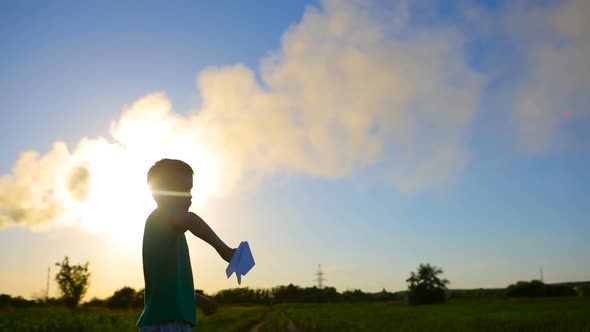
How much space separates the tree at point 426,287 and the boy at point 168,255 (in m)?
115

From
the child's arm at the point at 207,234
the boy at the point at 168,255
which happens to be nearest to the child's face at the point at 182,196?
the boy at the point at 168,255

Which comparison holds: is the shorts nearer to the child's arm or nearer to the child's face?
the child's arm

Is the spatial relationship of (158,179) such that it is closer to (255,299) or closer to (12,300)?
(12,300)

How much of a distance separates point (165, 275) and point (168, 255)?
0.35 feet

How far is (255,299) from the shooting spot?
139625mm

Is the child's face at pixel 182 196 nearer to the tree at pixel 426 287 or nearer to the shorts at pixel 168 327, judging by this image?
the shorts at pixel 168 327

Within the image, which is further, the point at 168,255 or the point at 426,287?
the point at 426,287

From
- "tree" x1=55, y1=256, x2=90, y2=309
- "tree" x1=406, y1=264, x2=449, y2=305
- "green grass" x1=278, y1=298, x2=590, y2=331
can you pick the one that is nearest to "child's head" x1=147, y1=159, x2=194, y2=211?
"green grass" x1=278, y1=298, x2=590, y2=331

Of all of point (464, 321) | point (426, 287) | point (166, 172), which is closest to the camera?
point (166, 172)

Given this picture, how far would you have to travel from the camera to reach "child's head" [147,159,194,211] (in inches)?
108

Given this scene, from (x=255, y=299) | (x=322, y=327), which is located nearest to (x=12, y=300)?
(x=322, y=327)

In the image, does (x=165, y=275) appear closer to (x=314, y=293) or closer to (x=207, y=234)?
(x=207, y=234)

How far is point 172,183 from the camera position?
275 cm

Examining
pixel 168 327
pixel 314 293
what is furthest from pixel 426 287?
pixel 168 327
